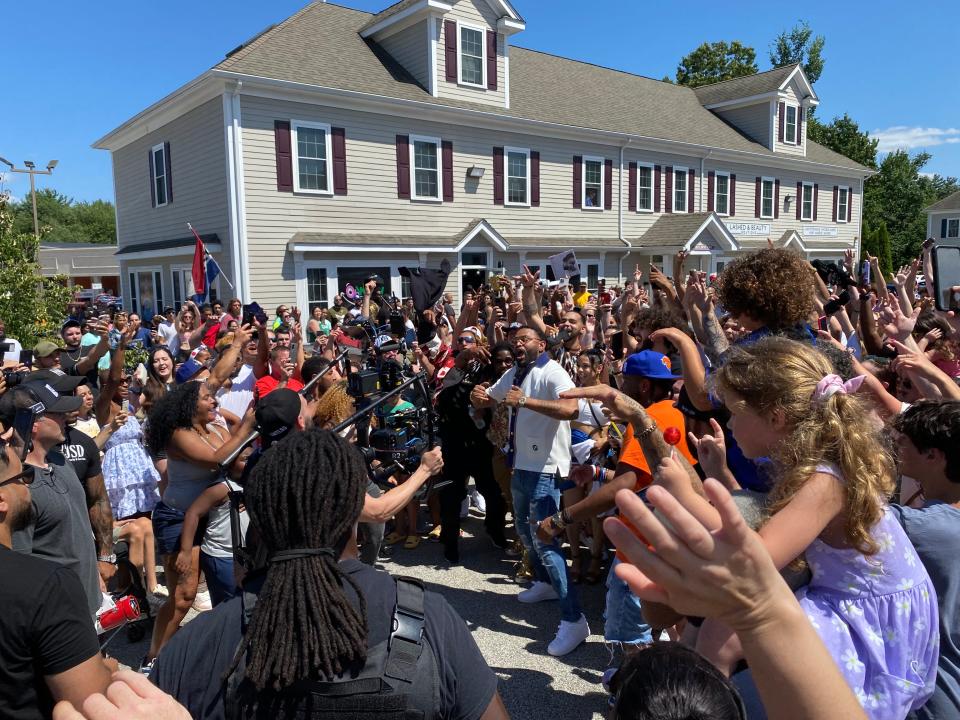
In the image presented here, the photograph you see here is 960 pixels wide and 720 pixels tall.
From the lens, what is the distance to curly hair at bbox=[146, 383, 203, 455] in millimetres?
3723

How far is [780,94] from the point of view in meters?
26.1

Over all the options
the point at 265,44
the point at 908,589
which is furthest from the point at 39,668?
the point at 265,44

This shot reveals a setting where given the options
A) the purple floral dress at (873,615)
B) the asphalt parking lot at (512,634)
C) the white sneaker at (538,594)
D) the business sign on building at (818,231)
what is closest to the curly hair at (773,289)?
the purple floral dress at (873,615)

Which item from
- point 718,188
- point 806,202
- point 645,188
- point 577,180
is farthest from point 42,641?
point 806,202

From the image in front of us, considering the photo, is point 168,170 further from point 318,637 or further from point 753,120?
point 753,120

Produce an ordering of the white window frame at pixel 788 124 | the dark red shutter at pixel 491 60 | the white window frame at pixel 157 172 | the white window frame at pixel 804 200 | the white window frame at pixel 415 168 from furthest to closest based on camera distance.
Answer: the white window frame at pixel 804 200 → the white window frame at pixel 788 124 → the dark red shutter at pixel 491 60 → the white window frame at pixel 157 172 → the white window frame at pixel 415 168

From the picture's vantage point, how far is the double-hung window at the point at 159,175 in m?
17.2

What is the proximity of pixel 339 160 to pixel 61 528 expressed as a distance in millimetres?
13871

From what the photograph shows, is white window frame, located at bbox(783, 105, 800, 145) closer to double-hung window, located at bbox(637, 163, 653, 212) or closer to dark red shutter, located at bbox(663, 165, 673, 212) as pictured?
dark red shutter, located at bbox(663, 165, 673, 212)

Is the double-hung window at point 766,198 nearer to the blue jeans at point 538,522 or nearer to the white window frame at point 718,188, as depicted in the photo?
the white window frame at point 718,188

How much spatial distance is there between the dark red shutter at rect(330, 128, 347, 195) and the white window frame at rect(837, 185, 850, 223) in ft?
79.3

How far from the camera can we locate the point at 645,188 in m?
22.3

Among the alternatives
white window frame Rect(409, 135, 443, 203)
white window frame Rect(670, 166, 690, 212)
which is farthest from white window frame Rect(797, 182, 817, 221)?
white window frame Rect(409, 135, 443, 203)

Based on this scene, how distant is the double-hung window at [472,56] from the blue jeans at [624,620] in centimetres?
1691
